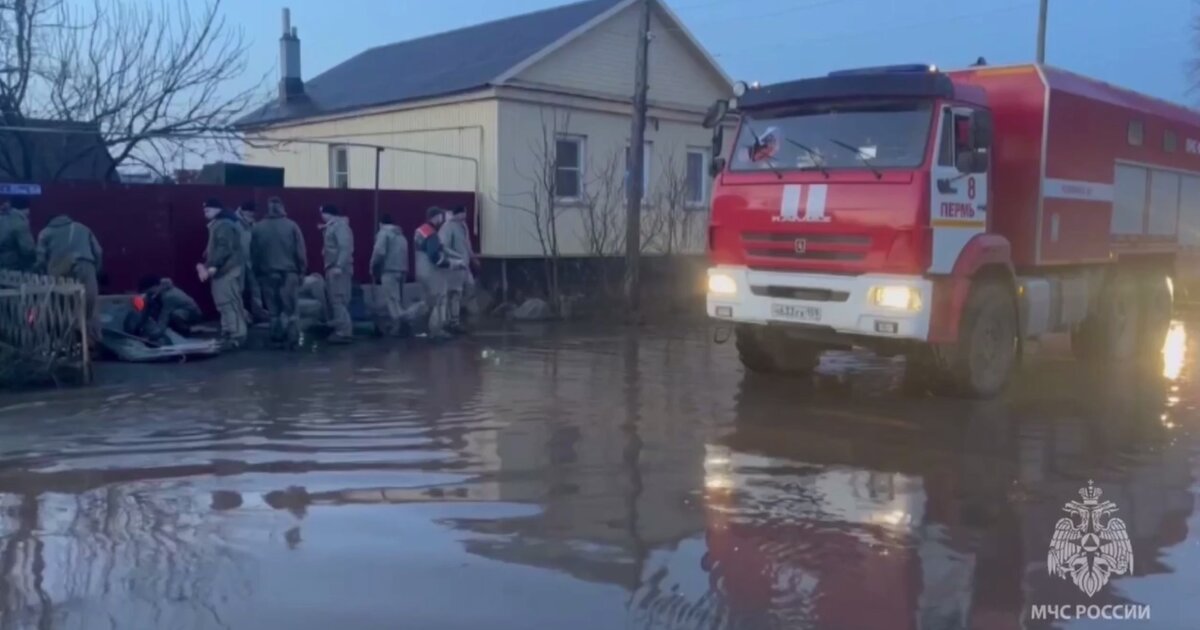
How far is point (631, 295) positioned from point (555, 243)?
183 cm

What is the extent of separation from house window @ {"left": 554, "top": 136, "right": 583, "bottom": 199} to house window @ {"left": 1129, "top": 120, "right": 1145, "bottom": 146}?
11.2m

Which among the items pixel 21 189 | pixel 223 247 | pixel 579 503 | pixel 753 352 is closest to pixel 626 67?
pixel 223 247

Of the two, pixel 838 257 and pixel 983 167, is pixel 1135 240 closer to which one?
pixel 983 167

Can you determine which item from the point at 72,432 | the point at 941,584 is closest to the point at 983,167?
the point at 941,584

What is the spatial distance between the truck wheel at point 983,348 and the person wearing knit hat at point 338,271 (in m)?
8.20

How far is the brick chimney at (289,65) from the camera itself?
91.6 feet

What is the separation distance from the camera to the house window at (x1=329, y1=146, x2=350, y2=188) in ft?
83.7

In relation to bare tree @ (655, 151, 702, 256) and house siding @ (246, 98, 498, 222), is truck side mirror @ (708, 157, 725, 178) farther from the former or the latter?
bare tree @ (655, 151, 702, 256)

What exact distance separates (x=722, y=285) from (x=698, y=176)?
46.6ft

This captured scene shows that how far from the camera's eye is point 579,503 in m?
7.75

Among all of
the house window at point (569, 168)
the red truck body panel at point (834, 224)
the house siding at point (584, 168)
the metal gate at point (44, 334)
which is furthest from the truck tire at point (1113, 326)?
the metal gate at point (44, 334)

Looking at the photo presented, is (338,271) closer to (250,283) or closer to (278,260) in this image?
(278,260)

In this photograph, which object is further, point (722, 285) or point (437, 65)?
point (437, 65)

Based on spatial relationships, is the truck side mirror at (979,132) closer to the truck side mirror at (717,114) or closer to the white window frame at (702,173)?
the truck side mirror at (717,114)
